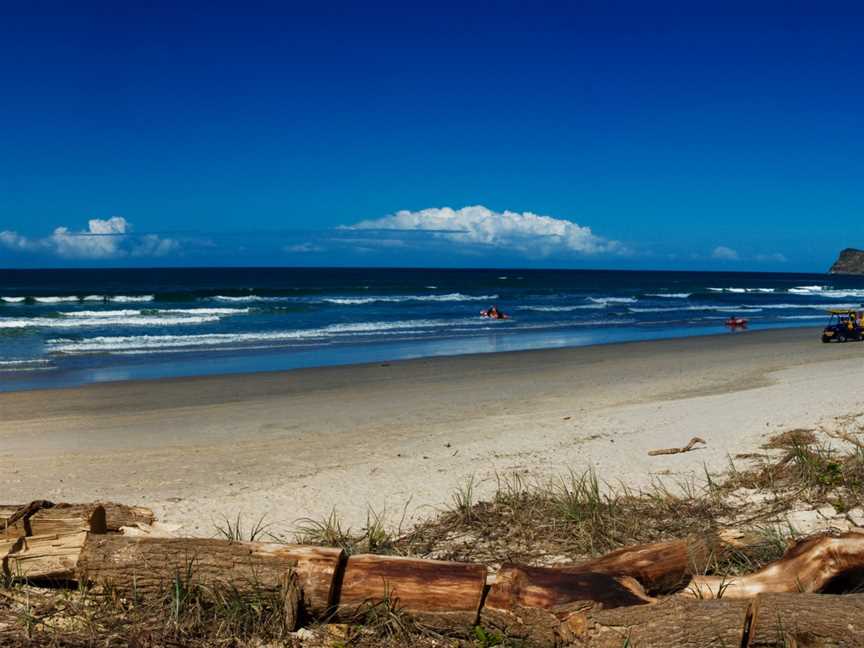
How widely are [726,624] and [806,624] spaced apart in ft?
1.10

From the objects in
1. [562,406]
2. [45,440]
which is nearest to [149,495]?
[45,440]

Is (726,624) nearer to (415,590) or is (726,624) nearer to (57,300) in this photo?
(415,590)

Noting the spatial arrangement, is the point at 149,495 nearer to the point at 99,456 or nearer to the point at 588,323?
the point at 99,456

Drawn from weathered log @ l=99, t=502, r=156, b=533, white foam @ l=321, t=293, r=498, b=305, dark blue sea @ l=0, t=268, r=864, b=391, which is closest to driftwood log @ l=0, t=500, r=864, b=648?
weathered log @ l=99, t=502, r=156, b=533

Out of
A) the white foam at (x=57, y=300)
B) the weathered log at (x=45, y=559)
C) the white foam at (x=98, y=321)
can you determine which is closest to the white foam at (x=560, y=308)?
the white foam at (x=98, y=321)

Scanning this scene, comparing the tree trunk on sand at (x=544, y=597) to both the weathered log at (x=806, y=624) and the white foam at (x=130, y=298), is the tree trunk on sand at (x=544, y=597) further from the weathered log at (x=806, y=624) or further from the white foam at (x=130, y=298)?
the white foam at (x=130, y=298)

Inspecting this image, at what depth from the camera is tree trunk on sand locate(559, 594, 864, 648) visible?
3.20 m

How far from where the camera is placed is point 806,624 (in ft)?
10.6

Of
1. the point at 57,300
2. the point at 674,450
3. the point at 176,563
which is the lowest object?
the point at 674,450

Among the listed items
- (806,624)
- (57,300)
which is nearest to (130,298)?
(57,300)

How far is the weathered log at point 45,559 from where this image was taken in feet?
13.0

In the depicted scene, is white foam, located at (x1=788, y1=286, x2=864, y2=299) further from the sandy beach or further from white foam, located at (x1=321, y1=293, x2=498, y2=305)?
the sandy beach

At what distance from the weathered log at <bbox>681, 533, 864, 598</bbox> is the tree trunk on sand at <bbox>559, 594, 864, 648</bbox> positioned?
444 millimetres

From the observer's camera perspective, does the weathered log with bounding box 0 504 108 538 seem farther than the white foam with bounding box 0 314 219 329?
No
